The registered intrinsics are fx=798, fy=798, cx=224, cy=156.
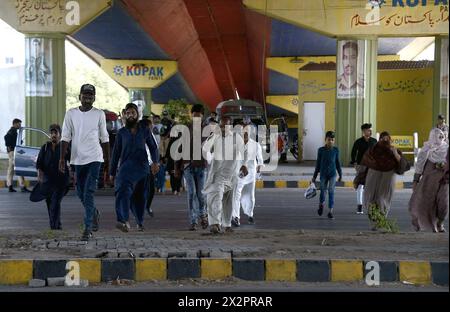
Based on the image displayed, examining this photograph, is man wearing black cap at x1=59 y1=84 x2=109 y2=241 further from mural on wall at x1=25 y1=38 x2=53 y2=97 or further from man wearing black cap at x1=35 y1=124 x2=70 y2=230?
mural on wall at x1=25 y1=38 x2=53 y2=97

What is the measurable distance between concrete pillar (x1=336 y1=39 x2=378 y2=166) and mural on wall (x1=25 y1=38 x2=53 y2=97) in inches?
351

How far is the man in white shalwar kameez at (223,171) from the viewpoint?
1003cm

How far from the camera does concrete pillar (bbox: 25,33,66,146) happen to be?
23875 mm

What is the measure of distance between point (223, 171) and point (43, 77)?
591 inches

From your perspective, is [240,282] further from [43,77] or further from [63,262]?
[43,77]

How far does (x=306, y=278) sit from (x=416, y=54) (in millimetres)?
39446

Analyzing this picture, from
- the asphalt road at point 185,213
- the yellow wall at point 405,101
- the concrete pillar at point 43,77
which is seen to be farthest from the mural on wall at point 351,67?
the concrete pillar at point 43,77

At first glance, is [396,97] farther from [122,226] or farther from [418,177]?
[122,226]

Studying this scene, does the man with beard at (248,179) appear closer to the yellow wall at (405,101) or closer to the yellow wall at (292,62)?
the yellow wall at (405,101)

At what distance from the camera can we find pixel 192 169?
10.6 metres

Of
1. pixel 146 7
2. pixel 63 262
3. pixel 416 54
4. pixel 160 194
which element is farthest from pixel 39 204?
pixel 416 54

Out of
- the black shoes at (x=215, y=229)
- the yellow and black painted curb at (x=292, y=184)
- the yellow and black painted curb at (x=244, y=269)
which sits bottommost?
the yellow and black painted curb at (x=292, y=184)

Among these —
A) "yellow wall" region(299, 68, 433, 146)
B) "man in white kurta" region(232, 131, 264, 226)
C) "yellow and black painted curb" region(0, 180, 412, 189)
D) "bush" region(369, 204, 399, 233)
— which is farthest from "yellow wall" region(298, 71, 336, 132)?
"bush" region(369, 204, 399, 233)

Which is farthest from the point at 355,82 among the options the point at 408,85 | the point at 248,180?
the point at 248,180
